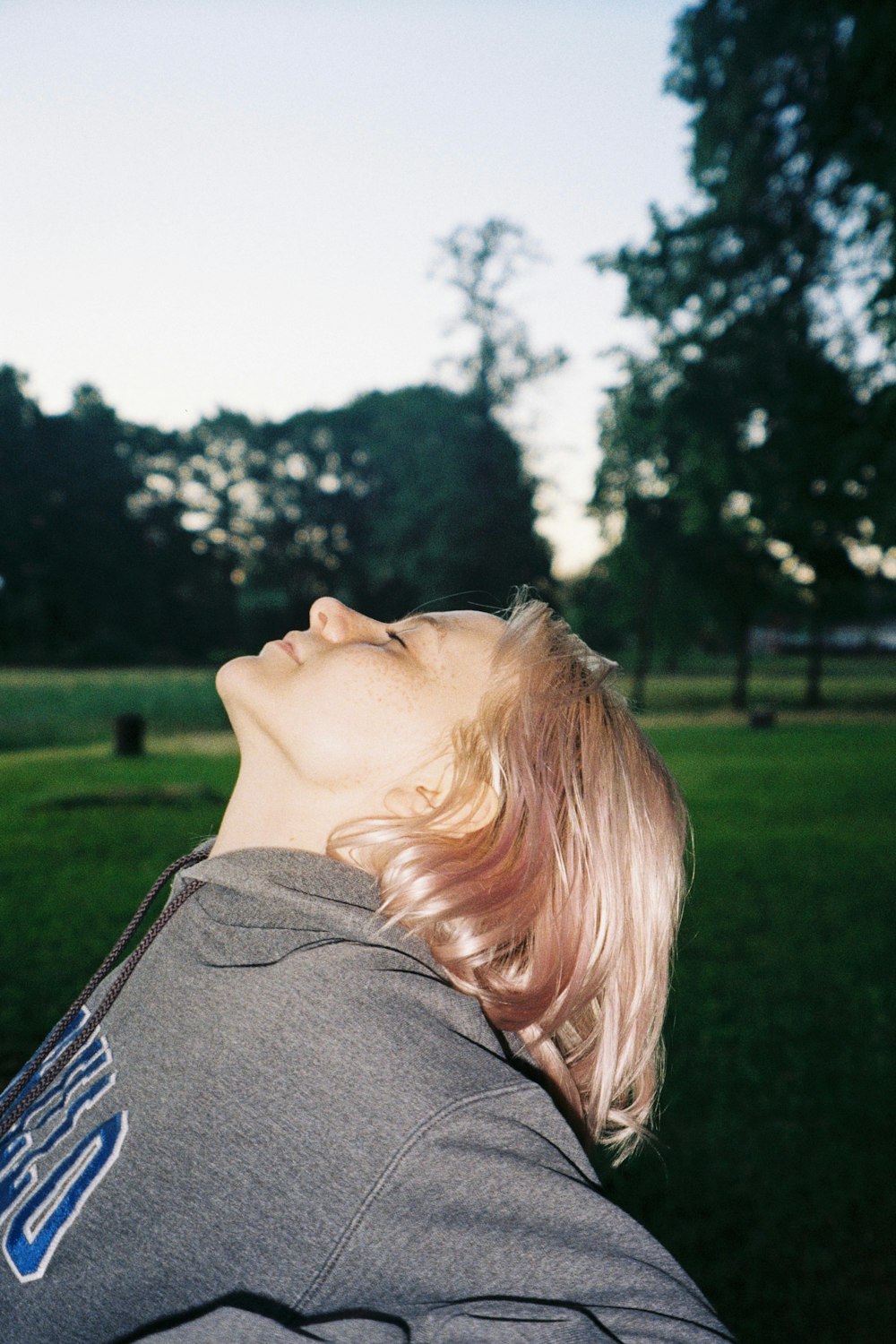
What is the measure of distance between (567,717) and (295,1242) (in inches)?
32.6

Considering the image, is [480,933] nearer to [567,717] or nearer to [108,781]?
[567,717]

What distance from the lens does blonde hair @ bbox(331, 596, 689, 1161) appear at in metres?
1.36

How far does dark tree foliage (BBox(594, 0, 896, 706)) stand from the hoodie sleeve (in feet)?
33.8

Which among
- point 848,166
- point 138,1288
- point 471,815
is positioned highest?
point 848,166

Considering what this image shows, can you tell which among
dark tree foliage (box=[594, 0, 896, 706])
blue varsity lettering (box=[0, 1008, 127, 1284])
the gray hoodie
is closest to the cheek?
the gray hoodie

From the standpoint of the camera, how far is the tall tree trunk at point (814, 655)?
29603 mm

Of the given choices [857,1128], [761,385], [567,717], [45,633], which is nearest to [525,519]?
[45,633]

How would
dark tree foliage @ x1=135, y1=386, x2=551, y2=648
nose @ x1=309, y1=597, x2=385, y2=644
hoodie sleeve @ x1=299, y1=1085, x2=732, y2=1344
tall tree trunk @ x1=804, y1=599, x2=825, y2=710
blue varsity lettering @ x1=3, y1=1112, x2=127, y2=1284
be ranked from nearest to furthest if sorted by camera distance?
hoodie sleeve @ x1=299, y1=1085, x2=732, y2=1344 → blue varsity lettering @ x1=3, y1=1112, x2=127, y2=1284 → nose @ x1=309, y1=597, x2=385, y2=644 → tall tree trunk @ x1=804, y1=599, x2=825, y2=710 → dark tree foliage @ x1=135, y1=386, x2=551, y2=648

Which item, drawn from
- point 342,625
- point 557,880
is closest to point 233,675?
point 342,625

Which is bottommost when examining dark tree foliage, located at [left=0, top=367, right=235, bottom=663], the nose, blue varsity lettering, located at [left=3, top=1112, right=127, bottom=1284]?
blue varsity lettering, located at [left=3, top=1112, right=127, bottom=1284]

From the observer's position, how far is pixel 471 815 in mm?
1466

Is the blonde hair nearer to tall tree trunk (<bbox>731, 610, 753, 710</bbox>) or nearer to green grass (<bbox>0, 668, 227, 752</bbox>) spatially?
green grass (<bbox>0, 668, 227, 752</bbox>)

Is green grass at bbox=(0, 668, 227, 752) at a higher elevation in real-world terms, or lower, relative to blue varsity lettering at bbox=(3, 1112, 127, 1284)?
lower

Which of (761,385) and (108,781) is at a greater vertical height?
(761,385)
